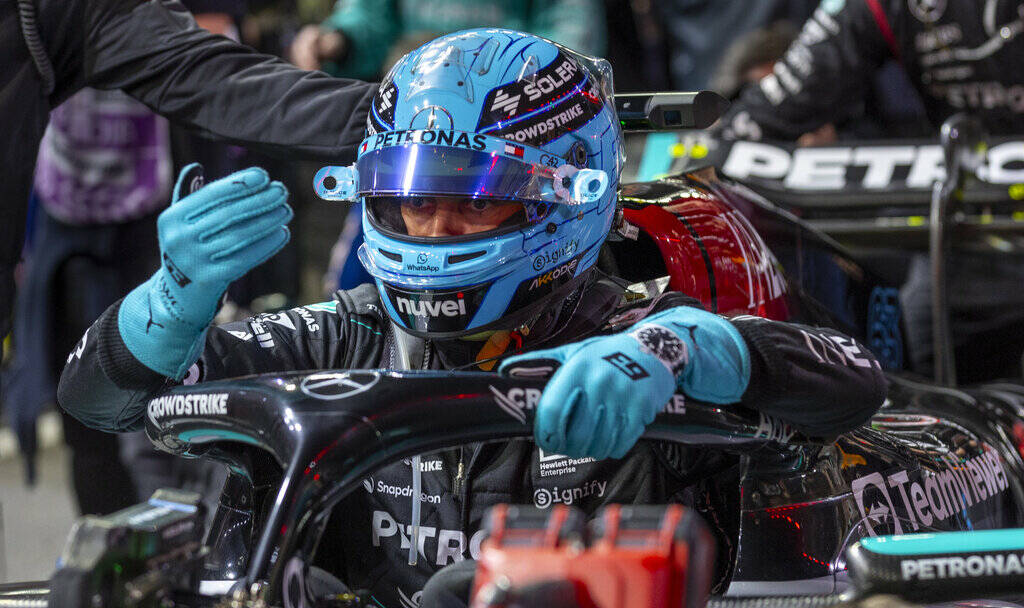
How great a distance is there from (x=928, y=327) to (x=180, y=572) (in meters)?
2.56

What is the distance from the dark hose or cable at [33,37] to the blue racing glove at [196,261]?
947 millimetres

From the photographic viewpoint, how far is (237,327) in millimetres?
2035

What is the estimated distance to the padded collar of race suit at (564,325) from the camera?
Answer: 201cm

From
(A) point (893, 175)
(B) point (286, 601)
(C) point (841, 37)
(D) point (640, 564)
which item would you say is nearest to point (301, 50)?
(C) point (841, 37)

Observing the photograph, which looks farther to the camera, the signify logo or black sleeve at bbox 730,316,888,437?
the signify logo

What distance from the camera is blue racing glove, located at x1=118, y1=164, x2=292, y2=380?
178 cm

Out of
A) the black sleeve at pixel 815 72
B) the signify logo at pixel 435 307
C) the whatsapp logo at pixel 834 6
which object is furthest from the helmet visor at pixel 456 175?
Result: the whatsapp logo at pixel 834 6

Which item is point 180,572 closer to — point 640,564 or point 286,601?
point 286,601

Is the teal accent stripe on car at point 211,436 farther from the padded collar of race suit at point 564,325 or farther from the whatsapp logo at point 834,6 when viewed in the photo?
the whatsapp logo at point 834,6

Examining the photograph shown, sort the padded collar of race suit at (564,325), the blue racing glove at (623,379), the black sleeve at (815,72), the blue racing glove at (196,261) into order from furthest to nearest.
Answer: the black sleeve at (815,72)
the padded collar of race suit at (564,325)
the blue racing glove at (196,261)
the blue racing glove at (623,379)

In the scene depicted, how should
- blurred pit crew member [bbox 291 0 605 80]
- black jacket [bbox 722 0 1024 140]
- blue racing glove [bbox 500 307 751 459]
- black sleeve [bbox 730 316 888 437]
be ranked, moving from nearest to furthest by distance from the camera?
blue racing glove [bbox 500 307 751 459], black sleeve [bbox 730 316 888 437], black jacket [bbox 722 0 1024 140], blurred pit crew member [bbox 291 0 605 80]

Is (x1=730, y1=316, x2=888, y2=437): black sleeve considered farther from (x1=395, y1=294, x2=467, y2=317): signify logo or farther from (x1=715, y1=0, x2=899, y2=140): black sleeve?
(x1=715, y1=0, x2=899, y2=140): black sleeve

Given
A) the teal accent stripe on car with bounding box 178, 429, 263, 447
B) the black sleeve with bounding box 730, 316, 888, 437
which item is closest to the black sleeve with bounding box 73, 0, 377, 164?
the teal accent stripe on car with bounding box 178, 429, 263, 447

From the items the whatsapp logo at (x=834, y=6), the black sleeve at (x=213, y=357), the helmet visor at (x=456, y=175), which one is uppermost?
the whatsapp logo at (x=834, y=6)
